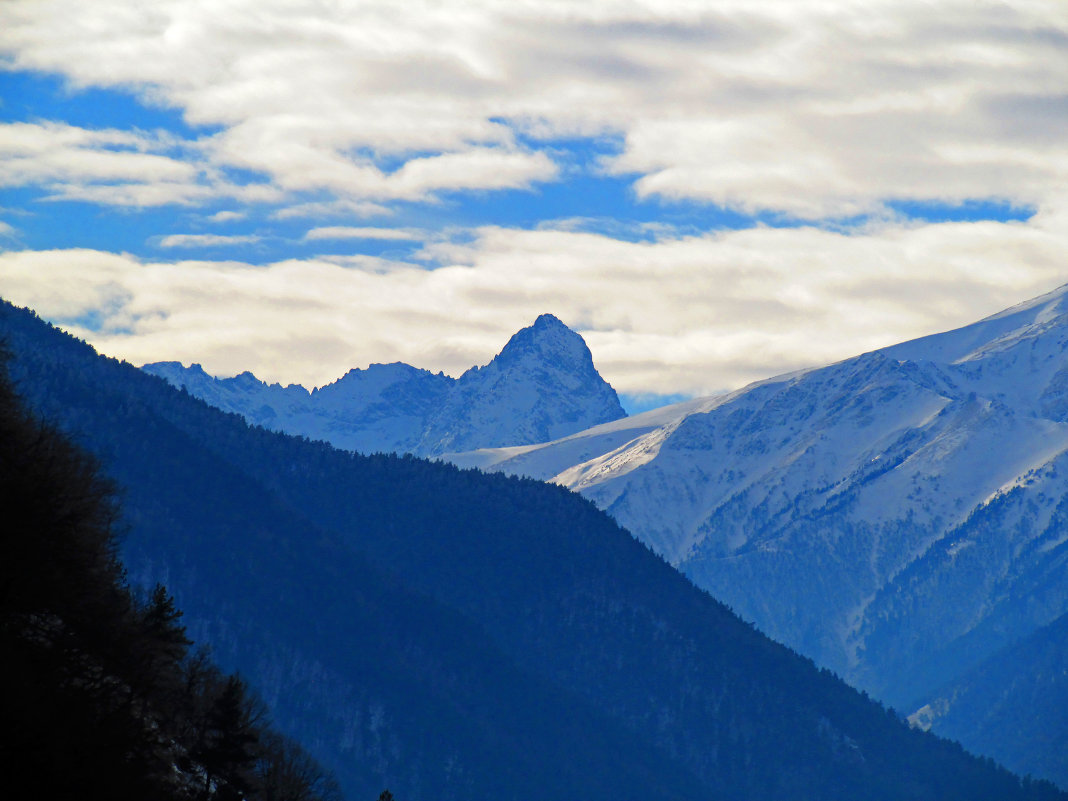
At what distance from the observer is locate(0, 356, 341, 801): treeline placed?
5694 cm

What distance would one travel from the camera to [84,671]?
222 ft

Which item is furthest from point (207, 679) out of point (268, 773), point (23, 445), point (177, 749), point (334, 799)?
point (334, 799)

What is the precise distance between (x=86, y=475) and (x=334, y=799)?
75.1 metres

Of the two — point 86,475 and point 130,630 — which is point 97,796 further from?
point 86,475

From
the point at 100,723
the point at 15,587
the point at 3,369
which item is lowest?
the point at 100,723

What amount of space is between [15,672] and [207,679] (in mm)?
40597

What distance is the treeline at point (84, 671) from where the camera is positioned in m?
56.9

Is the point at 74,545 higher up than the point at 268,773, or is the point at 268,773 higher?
the point at 74,545

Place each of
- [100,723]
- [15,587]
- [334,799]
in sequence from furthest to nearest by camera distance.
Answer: [334,799] < [15,587] < [100,723]

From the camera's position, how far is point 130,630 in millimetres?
74625

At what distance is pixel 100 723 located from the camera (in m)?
61.2

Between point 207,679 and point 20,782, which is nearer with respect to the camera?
point 20,782

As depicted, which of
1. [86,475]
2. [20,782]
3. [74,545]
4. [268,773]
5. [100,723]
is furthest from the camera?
[268,773]

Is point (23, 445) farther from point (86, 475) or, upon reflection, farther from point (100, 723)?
point (100, 723)
